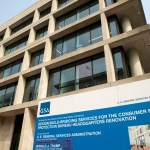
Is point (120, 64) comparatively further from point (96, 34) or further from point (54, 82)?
point (54, 82)

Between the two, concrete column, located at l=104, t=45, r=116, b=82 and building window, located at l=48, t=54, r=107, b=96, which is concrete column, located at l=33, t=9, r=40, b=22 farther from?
concrete column, located at l=104, t=45, r=116, b=82

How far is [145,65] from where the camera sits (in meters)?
13.4

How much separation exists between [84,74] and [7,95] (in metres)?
8.49

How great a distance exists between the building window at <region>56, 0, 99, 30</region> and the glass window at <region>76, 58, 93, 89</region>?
4.96 metres

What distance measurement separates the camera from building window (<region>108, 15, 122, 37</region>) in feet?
38.9

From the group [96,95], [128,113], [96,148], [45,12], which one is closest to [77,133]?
[96,148]

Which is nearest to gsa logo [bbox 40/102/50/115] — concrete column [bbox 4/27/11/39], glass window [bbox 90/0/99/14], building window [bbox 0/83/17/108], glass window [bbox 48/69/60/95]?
glass window [bbox 48/69/60/95]

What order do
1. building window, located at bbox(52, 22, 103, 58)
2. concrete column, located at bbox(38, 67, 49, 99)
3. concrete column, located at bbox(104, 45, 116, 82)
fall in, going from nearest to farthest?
1. concrete column, located at bbox(104, 45, 116, 82)
2. concrete column, located at bbox(38, 67, 49, 99)
3. building window, located at bbox(52, 22, 103, 58)

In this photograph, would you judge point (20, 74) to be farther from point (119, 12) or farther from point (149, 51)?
point (149, 51)

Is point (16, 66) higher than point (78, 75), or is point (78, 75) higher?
point (16, 66)

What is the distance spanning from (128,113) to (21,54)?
1289 cm

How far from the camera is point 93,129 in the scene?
7.86 metres

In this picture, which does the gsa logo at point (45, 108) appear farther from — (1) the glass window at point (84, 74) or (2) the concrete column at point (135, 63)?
(2) the concrete column at point (135, 63)

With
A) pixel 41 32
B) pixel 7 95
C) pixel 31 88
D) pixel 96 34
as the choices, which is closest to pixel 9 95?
pixel 7 95
